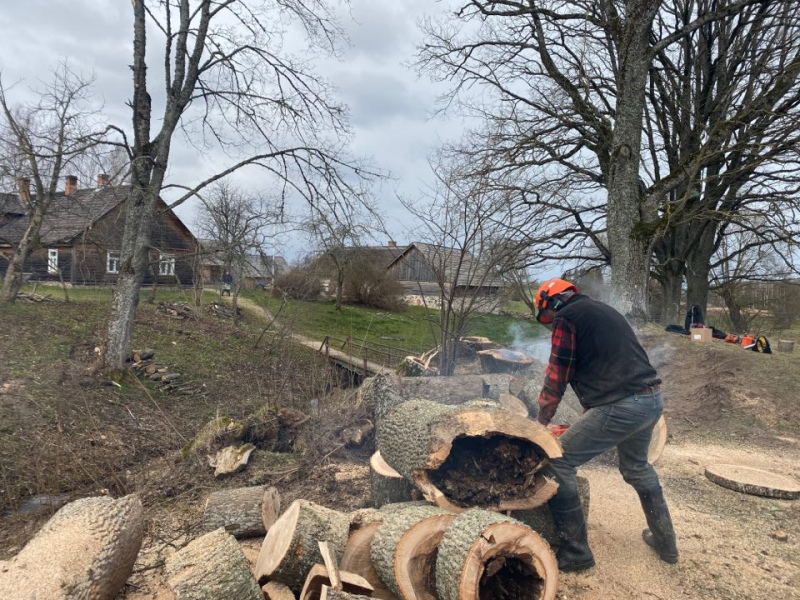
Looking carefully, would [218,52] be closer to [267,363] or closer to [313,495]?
[267,363]

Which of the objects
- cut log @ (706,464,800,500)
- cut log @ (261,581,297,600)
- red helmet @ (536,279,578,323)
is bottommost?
cut log @ (261,581,297,600)

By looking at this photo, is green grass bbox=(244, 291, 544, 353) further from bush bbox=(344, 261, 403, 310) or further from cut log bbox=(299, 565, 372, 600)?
cut log bbox=(299, 565, 372, 600)

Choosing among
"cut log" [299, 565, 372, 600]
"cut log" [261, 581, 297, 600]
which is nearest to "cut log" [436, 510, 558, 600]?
"cut log" [299, 565, 372, 600]

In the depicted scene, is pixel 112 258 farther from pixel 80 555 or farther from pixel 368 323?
pixel 80 555

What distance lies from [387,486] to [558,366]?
160 centimetres

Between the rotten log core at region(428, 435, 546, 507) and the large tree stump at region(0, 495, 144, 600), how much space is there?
1894 millimetres

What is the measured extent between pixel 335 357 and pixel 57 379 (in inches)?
265

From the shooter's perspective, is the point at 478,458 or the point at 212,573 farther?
the point at 478,458

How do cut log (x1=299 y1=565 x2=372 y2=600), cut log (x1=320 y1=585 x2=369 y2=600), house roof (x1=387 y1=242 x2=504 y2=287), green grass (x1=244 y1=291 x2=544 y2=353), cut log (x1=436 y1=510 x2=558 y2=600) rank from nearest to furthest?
cut log (x1=320 y1=585 x2=369 y2=600)
cut log (x1=436 y1=510 x2=558 y2=600)
cut log (x1=299 y1=565 x2=372 y2=600)
house roof (x1=387 y1=242 x2=504 y2=287)
green grass (x1=244 y1=291 x2=544 y2=353)

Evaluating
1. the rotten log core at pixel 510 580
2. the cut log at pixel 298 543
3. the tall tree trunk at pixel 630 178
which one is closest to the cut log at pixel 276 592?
the cut log at pixel 298 543

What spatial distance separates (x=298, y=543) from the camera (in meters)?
2.95

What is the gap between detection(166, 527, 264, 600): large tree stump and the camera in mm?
2721

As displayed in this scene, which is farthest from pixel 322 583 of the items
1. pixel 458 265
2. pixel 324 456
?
pixel 458 265

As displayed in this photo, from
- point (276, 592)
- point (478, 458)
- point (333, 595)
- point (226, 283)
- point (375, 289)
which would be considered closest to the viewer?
point (333, 595)
